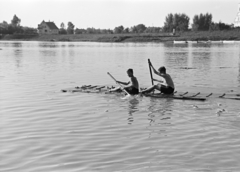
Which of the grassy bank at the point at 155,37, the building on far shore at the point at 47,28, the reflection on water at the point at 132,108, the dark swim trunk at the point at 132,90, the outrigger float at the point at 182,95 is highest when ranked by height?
the building on far shore at the point at 47,28

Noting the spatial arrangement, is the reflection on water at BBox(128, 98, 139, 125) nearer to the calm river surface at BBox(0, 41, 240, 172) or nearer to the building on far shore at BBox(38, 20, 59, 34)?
the calm river surface at BBox(0, 41, 240, 172)

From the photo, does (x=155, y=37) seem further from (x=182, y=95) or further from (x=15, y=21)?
(x=182, y=95)

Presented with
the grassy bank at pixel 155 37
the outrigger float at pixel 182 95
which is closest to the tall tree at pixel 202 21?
the grassy bank at pixel 155 37

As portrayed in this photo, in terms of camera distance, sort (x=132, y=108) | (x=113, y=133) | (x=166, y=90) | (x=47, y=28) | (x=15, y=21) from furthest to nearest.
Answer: (x=47, y=28)
(x=15, y=21)
(x=166, y=90)
(x=132, y=108)
(x=113, y=133)

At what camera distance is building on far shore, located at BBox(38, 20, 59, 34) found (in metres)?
182

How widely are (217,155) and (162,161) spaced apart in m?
1.45

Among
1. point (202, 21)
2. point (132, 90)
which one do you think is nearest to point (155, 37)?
point (202, 21)

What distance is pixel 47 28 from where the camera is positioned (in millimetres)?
183625

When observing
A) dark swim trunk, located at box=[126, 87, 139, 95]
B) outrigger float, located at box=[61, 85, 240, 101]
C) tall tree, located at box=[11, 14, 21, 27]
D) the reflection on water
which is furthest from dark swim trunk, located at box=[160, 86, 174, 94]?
tall tree, located at box=[11, 14, 21, 27]

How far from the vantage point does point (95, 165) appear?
8438mm

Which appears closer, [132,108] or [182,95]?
[132,108]

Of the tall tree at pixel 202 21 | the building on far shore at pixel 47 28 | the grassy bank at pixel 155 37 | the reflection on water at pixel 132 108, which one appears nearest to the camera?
the reflection on water at pixel 132 108

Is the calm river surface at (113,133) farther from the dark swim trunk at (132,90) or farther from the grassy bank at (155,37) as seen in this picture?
the grassy bank at (155,37)

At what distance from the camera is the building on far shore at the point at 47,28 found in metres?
182
